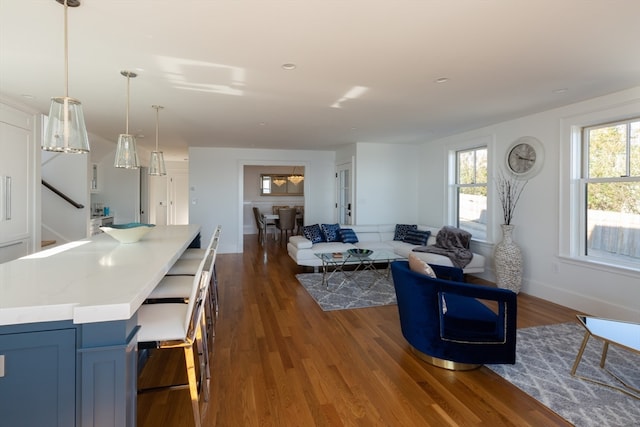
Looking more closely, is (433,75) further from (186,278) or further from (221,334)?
(221,334)

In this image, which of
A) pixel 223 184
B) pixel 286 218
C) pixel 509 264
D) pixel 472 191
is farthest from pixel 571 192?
pixel 286 218

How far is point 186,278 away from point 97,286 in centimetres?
107

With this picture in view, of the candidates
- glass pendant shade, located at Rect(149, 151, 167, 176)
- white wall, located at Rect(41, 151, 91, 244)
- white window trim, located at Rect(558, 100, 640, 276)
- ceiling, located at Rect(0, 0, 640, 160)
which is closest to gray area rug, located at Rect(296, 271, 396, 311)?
white window trim, located at Rect(558, 100, 640, 276)

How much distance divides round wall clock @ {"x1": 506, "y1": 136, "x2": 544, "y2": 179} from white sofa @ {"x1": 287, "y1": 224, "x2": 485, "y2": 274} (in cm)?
136

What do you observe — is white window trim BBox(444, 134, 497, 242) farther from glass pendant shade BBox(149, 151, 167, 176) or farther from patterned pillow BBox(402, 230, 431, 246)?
glass pendant shade BBox(149, 151, 167, 176)

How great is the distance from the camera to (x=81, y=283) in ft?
5.16

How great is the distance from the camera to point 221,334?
3.17 meters

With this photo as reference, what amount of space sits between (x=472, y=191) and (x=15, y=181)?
6.23m

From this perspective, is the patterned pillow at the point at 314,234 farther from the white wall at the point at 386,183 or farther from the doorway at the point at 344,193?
the doorway at the point at 344,193

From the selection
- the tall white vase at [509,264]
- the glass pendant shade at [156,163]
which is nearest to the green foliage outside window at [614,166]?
the tall white vase at [509,264]

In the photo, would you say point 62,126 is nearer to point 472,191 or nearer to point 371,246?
point 371,246

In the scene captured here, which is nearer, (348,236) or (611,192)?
(611,192)

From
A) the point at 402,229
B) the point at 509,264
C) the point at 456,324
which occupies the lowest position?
the point at 456,324

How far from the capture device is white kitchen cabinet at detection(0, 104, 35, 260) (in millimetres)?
3564
